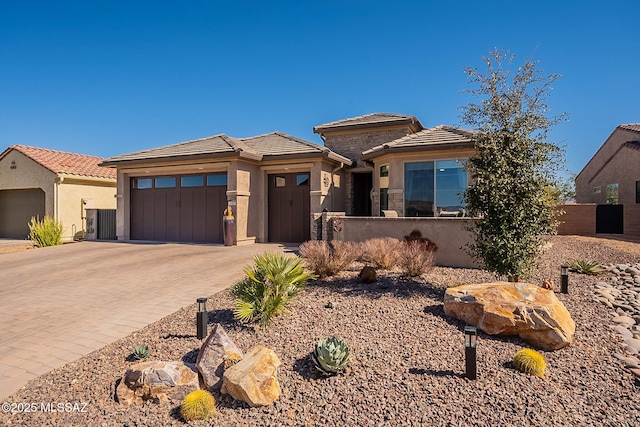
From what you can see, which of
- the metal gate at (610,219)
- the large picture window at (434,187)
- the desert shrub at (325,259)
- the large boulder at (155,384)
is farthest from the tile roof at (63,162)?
the metal gate at (610,219)

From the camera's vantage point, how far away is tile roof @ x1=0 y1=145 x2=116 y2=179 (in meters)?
17.3

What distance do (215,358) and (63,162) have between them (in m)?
19.9

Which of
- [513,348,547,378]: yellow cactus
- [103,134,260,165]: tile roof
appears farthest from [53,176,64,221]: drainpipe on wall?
[513,348,547,378]: yellow cactus

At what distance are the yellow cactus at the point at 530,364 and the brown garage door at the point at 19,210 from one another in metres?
22.7

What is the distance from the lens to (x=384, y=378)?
3773mm

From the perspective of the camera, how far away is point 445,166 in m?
12.1

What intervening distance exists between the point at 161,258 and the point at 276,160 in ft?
20.0

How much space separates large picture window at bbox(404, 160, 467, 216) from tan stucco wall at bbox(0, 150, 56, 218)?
A: 17243 millimetres

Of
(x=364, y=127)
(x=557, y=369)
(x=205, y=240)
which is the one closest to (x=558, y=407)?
(x=557, y=369)

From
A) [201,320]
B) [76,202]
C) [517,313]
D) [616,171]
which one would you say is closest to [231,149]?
[201,320]

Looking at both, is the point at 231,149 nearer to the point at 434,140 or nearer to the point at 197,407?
the point at 434,140

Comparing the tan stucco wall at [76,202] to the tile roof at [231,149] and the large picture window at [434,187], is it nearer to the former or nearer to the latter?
the tile roof at [231,149]

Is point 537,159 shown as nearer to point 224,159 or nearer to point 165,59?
point 224,159

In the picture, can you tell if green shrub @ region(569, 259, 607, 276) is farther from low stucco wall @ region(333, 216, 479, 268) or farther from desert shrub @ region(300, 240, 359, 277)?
desert shrub @ region(300, 240, 359, 277)
